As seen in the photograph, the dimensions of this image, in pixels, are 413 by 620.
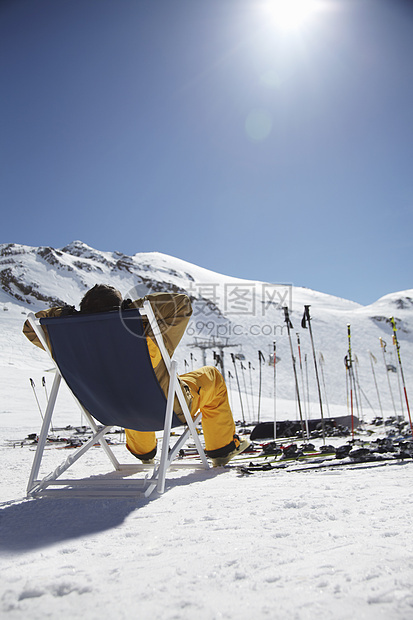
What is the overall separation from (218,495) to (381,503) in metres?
0.80

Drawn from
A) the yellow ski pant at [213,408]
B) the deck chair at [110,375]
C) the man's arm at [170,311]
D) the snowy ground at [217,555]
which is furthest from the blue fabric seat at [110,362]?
the snowy ground at [217,555]

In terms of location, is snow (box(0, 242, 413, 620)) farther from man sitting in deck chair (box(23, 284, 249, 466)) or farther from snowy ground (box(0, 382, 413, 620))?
man sitting in deck chair (box(23, 284, 249, 466))

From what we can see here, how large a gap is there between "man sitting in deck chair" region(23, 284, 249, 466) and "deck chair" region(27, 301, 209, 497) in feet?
0.32

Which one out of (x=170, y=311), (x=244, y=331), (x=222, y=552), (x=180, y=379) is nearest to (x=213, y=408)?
(x=180, y=379)

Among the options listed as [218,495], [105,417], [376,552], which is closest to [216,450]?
[105,417]

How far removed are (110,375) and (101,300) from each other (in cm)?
52

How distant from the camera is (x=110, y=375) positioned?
102 inches

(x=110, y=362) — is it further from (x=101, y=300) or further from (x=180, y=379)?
(x=180, y=379)

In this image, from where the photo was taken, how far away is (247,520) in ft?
5.05

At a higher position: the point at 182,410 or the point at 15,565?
the point at 182,410

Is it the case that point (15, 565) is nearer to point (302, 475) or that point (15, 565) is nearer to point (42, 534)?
point (42, 534)

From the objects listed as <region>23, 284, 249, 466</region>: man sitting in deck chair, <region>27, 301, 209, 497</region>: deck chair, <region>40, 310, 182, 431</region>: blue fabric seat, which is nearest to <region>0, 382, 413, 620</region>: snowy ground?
<region>27, 301, 209, 497</region>: deck chair

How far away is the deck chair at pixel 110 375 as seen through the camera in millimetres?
2408

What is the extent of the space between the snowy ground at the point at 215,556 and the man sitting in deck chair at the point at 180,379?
0.97 m
